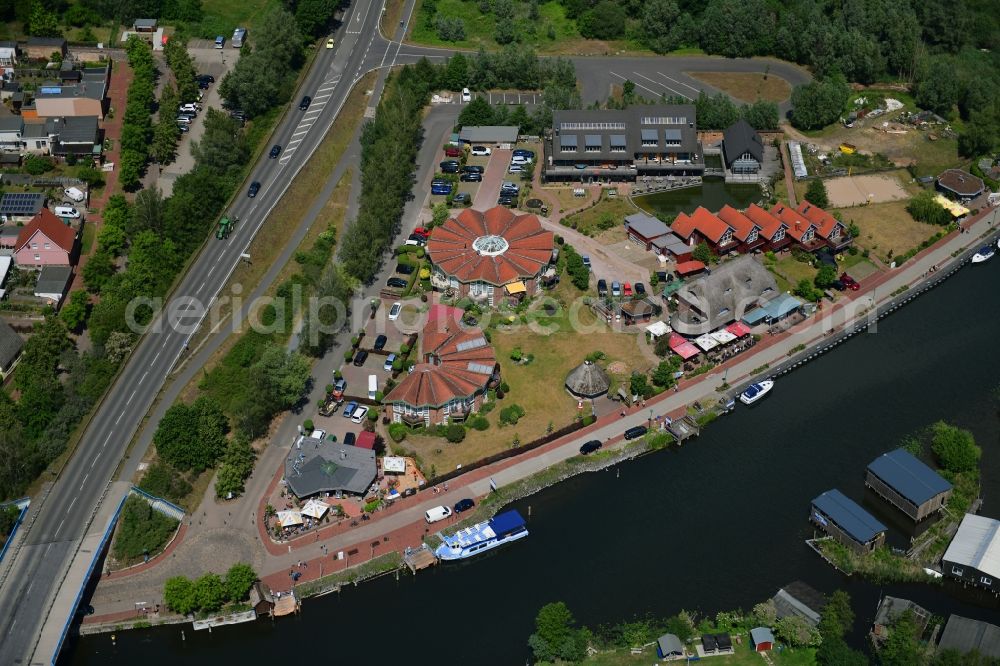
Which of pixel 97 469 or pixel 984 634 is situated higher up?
pixel 984 634

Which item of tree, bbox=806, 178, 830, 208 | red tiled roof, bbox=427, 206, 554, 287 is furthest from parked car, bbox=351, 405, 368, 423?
tree, bbox=806, 178, 830, 208

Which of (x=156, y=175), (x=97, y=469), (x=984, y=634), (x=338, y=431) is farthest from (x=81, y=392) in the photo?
(x=984, y=634)

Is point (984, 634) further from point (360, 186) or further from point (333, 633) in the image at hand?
point (360, 186)

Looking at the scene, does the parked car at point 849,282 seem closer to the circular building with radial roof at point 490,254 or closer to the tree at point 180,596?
the circular building with radial roof at point 490,254

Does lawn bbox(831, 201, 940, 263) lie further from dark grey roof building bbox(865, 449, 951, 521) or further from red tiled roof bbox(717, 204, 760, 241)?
dark grey roof building bbox(865, 449, 951, 521)

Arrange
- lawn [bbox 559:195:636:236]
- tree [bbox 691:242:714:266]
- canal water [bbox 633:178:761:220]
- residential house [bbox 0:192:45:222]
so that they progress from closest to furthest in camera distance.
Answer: tree [bbox 691:242:714:266] < residential house [bbox 0:192:45:222] < lawn [bbox 559:195:636:236] < canal water [bbox 633:178:761:220]

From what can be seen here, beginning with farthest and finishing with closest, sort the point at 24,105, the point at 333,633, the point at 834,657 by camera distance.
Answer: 1. the point at 24,105
2. the point at 333,633
3. the point at 834,657

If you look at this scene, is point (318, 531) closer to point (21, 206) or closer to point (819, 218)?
point (21, 206)

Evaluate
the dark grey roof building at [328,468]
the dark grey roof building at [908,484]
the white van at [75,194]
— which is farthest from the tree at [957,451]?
the white van at [75,194]
